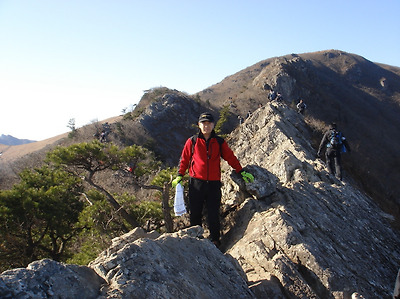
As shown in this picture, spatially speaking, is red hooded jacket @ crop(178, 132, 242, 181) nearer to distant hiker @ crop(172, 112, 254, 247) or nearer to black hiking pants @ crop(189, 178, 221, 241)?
distant hiker @ crop(172, 112, 254, 247)

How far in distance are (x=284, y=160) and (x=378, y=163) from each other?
35078 mm

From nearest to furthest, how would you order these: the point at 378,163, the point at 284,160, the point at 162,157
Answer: the point at 284,160 < the point at 162,157 < the point at 378,163

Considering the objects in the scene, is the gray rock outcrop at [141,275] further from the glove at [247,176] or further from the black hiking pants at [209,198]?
the glove at [247,176]

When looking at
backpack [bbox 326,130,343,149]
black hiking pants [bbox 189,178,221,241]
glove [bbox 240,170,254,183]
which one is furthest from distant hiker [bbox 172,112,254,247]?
backpack [bbox 326,130,343,149]

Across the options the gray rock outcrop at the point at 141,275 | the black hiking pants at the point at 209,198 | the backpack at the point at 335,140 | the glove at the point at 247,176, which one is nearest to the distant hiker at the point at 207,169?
the black hiking pants at the point at 209,198

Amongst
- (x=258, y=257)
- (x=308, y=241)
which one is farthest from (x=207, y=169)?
(x=308, y=241)

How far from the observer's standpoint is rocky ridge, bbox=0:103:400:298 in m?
2.35

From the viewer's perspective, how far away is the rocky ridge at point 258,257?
92.5 inches

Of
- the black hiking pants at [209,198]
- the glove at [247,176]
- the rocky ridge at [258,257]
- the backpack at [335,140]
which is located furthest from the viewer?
the backpack at [335,140]

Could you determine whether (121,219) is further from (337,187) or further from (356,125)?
(356,125)

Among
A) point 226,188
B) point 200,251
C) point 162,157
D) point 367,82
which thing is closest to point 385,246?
point 226,188

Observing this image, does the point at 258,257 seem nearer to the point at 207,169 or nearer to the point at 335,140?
the point at 207,169

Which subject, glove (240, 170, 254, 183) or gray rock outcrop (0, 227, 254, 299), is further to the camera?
glove (240, 170, 254, 183)

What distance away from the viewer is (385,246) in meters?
5.49
